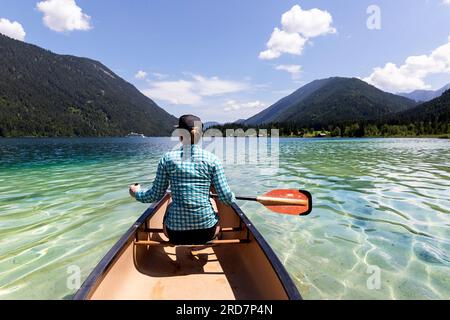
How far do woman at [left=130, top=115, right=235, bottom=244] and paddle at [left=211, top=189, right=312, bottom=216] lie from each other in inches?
65.3

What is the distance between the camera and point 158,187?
458cm

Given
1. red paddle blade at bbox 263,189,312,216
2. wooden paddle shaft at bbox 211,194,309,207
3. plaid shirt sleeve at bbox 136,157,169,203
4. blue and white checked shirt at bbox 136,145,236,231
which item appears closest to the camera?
blue and white checked shirt at bbox 136,145,236,231

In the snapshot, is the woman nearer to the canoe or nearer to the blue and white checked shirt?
the blue and white checked shirt

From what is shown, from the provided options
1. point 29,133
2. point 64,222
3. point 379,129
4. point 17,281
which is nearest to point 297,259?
point 17,281

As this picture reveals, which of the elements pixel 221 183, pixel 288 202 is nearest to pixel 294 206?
pixel 288 202

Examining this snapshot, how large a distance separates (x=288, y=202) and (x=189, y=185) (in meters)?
2.71

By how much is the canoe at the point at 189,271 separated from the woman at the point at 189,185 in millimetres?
509

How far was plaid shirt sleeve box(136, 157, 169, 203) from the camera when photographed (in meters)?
4.45

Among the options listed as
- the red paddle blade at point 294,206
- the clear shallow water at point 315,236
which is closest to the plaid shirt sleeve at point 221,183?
the red paddle blade at point 294,206

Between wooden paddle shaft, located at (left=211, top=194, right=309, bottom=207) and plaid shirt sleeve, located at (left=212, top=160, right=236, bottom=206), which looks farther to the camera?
wooden paddle shaft, located at (left=211, top=194, right=309, bottom=207)

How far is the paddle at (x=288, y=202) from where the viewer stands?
610cm

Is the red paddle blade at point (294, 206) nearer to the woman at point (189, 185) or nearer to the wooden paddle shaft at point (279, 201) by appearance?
the wooden paddle shaft at point (279, 201)

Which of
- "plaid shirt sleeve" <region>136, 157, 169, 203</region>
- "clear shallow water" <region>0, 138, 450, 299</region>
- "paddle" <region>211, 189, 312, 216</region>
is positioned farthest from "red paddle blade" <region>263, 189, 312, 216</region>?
"plaid shirt sleeve" <region>136, 157, 169, 203</region>

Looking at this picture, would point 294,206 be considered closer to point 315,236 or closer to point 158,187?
point 315,236
